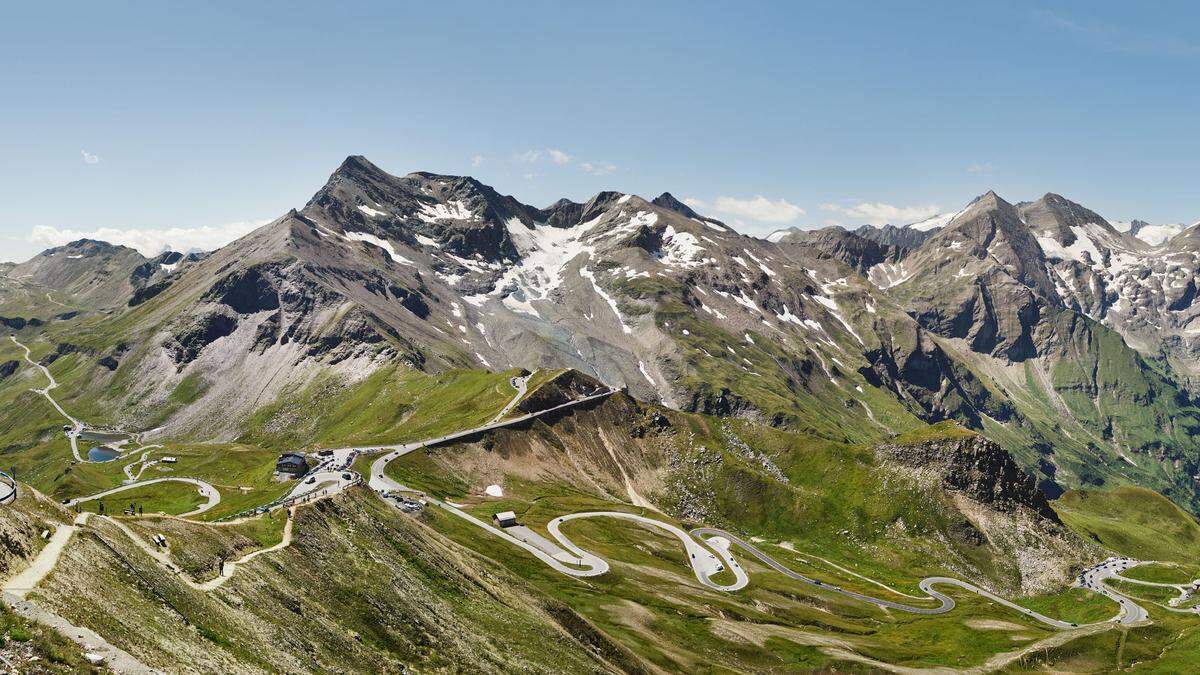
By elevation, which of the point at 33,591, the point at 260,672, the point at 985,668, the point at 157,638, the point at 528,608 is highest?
the point at 33,591

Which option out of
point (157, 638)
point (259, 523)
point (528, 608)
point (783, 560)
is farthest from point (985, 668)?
point (157, 638)

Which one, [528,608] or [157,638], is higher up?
[157,638]

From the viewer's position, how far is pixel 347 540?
67.7m

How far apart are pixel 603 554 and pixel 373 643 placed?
3415 inches

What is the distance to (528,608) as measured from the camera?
264 feet

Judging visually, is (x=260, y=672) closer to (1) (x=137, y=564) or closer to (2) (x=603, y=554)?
(1) (x=137, y=564)

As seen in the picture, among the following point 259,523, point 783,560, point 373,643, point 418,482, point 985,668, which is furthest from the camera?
point 783,560

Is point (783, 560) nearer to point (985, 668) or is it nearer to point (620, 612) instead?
point (985, 668)

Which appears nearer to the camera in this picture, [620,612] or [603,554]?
[620,612]

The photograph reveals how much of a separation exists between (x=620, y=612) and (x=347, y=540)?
51.7 meters

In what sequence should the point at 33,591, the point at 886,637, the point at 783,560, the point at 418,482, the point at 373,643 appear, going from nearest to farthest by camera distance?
the point at 33,591 → the point at 373,643 → the point at 886,637 → the point at 418,482 → the point at 783,560

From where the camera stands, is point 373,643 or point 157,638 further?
point 373,643

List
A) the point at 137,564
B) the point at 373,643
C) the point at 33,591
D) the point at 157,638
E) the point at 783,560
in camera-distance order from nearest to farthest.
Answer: the point at 33,591
the point at 157,638
the point at 137,564
the point at 373,643
the point at 783,560

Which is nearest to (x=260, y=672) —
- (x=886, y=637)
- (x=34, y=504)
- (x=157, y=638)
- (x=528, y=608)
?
(x=157, y=638)
